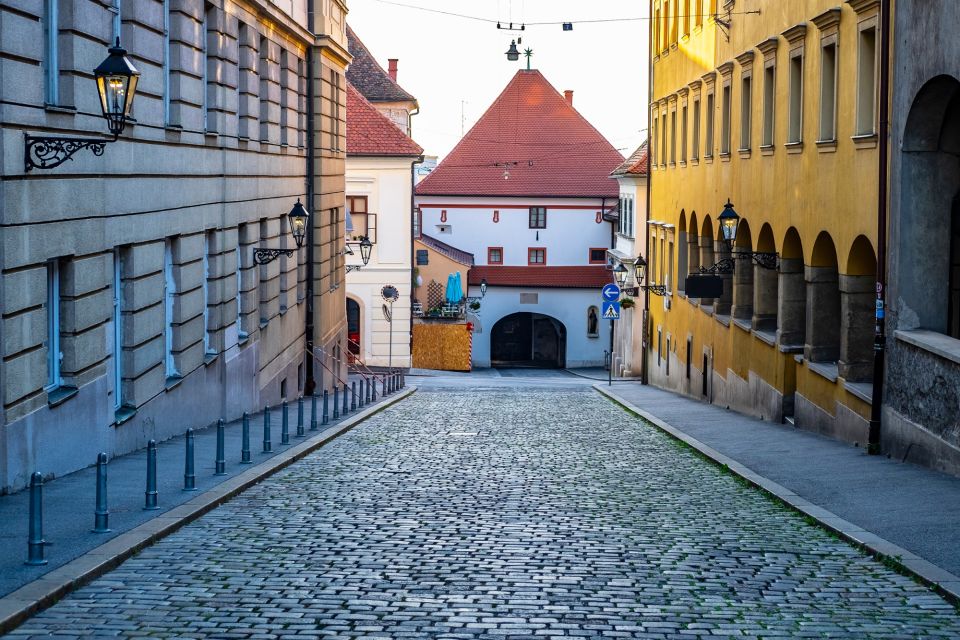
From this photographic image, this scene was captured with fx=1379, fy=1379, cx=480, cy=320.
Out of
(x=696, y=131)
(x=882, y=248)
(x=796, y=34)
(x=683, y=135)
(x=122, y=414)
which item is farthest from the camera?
(x=683, y=135)

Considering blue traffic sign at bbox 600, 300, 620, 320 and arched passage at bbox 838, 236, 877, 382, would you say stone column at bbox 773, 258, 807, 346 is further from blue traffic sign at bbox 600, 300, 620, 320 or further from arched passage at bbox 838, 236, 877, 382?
blue traffic sign at bbox 600, 300, 620, 320

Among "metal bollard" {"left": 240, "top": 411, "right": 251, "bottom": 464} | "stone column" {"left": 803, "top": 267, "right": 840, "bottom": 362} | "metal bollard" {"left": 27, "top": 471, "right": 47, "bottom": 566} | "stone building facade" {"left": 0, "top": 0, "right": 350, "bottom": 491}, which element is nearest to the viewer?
"metal bollard" {"left": 27, "top": 471, "right": 47, "bottom": 566}

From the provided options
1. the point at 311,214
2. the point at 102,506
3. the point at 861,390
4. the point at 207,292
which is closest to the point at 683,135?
the point at 311,214

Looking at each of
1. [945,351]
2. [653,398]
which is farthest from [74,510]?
[653,398]

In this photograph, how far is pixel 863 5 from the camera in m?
18.9

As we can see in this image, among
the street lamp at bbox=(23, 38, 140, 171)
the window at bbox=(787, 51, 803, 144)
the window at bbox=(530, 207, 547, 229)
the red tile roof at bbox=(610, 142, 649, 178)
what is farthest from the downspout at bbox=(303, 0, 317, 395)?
the window at bbox=(530, 207, 547, 229)

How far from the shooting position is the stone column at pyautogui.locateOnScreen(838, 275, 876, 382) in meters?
19.8

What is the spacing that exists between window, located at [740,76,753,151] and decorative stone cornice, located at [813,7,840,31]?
6474 millimetres

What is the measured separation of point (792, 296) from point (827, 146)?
3.91m

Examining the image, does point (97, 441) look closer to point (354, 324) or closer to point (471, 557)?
point (471, 557)

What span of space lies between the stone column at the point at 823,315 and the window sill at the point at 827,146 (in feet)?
6.35

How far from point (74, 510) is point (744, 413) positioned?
1839cm

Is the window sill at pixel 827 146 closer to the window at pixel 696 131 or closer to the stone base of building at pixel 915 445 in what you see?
the stone base of building at pixel 915 445

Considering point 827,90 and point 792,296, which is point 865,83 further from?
point 792,296
